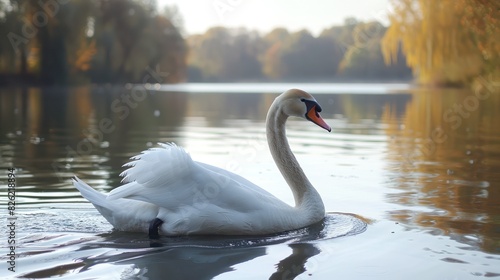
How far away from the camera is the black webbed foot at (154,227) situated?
Answer: 569 cm

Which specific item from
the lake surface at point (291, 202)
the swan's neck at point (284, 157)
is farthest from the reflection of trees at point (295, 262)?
the swan's neck at point (284, 157)

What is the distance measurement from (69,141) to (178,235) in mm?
8155

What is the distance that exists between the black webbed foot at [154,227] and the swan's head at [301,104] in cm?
156

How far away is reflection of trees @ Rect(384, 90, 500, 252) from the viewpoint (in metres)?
6.46

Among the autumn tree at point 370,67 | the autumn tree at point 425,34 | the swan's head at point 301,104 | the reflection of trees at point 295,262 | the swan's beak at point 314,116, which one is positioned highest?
the autumn tree at point 370,67

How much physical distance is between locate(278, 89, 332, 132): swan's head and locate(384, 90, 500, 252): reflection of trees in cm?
115

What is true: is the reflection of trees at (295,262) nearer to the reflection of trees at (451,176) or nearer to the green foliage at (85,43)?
the reflection of trees at (451,176)

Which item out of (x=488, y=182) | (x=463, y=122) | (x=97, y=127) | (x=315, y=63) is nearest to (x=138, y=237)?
(x=488, y=182)

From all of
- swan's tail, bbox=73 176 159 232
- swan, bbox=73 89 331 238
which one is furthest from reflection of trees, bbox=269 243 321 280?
swan's tail, bbox=73 176 159 232

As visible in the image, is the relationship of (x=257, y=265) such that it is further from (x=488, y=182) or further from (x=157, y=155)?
(x=488, y=182)

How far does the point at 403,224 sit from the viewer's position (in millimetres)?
6363

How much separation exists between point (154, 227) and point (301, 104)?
1.69 m

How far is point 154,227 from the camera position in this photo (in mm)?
5684

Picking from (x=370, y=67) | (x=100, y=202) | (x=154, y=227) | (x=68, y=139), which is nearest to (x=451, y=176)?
(x=154, y=227)
